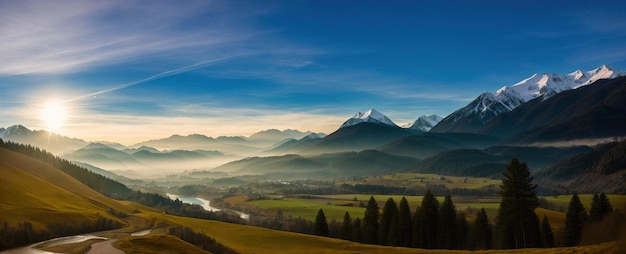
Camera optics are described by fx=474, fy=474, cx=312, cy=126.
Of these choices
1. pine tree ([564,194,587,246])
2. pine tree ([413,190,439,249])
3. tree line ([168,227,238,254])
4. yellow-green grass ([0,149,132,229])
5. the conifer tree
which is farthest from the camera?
the conifer tree

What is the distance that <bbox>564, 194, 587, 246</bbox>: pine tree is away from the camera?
93000mm

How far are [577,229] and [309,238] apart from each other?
5263cm

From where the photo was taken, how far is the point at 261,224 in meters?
166

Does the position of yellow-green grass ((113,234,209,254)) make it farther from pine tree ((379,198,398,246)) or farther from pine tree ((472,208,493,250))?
pine tree ((472,208,493,250))

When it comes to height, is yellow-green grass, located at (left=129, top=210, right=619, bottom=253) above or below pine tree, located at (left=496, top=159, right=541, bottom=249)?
below

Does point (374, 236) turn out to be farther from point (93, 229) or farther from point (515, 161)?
point (93, 229)

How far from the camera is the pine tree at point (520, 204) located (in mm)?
76500

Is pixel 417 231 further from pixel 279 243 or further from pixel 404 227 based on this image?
pixel 279 243

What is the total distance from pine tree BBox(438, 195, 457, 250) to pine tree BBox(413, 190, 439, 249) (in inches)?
91.4

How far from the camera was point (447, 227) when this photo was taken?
100688 mm

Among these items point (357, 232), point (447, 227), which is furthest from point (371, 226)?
point (447, 227)

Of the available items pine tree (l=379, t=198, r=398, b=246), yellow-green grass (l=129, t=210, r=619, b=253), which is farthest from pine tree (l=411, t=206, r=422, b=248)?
yellow-green grass (l=129, t=210, r=619, b=253)

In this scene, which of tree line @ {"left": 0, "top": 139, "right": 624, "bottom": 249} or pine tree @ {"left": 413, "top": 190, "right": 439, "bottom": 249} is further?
pine tree @ {"left": 413, "top": 190, "right": 439, "bottom": 249}

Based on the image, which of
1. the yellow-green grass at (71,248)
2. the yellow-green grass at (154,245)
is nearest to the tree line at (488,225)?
the yellow-green grass at (71,248)
